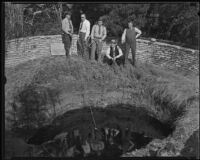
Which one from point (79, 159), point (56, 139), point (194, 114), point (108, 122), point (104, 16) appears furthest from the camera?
point (104, 16)

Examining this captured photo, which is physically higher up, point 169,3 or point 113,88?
point 169,3

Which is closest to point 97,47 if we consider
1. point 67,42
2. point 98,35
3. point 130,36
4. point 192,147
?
point 98,35

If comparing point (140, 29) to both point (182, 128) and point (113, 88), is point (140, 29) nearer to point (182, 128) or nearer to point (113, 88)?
point (113, 88)

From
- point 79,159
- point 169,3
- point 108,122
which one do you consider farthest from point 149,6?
point 79,159

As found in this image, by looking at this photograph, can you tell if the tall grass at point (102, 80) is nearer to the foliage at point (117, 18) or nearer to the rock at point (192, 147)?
the foliage at point (117, 18)

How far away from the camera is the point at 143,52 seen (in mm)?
11250

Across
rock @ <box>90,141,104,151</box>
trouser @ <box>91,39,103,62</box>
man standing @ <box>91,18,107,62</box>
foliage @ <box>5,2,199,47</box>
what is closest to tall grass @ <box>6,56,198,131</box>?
trouser @ <box>91,39,103,62</box>

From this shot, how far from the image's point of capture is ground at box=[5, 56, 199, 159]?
9.72m

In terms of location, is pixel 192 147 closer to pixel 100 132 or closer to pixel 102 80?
pixel 100 132

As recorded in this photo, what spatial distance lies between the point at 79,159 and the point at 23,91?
2.77 m

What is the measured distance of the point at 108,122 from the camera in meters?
→ 10.4

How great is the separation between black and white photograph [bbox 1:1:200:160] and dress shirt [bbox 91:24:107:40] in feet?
0.09

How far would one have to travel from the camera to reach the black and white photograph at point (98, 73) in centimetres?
960

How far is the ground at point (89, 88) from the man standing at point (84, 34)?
25 centimetres
